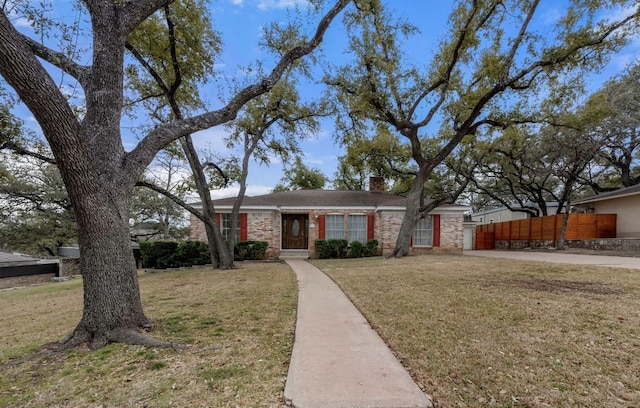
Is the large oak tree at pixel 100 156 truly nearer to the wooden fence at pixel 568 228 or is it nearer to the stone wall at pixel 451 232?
the stone wall at pixel 451 232

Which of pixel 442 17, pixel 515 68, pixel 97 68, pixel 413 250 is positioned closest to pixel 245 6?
pixel 97 68

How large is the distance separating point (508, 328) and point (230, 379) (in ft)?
10.6

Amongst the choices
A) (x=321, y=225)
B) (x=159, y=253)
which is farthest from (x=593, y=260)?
(x=159, y=253)

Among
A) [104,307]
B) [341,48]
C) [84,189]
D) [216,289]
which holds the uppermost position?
[341,48]

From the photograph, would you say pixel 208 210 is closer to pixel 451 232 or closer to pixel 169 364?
pixel 169 364

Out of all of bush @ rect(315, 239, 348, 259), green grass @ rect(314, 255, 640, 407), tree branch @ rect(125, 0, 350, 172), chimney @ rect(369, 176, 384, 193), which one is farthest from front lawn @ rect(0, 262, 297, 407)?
chimney @ rect(369, 176, 384, 193)

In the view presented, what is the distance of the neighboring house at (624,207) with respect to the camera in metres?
15.5

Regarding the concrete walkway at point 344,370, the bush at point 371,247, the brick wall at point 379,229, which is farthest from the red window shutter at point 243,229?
the concrete walkway at point 344,370

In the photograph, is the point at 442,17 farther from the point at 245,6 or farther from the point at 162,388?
the point at 162,388

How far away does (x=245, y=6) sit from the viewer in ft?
26.5

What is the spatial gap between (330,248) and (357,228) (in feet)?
6.46

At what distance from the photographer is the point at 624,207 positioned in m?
16.3

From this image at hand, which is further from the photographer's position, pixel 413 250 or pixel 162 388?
pixel 413 250

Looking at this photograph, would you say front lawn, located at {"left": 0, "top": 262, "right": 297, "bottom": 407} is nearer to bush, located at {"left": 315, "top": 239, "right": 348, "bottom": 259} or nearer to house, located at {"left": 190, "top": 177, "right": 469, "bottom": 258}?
bush, located at {"left": 315, "top": 239, "right": 348, "bottom": 259}
